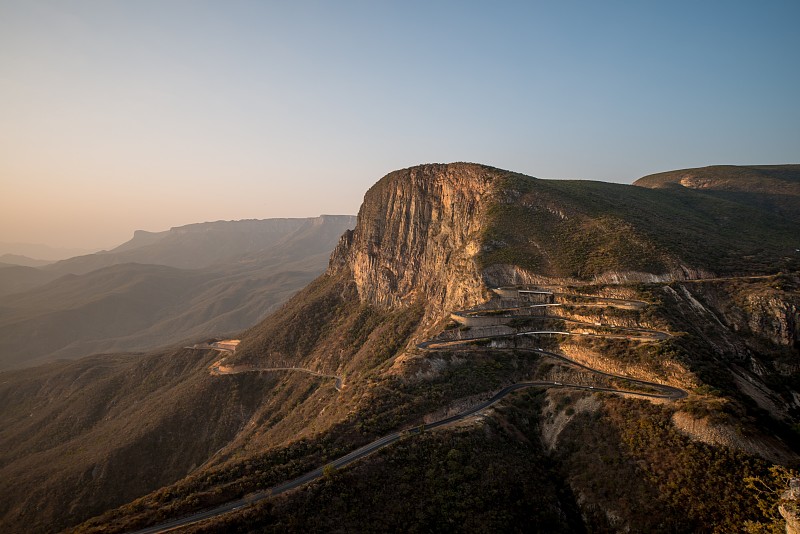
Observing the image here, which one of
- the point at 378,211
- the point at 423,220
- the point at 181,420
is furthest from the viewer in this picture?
the point at 378,211

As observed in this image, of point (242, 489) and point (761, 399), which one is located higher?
point (761, 399)

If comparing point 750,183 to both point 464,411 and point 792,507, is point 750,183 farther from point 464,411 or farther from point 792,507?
point 792,507

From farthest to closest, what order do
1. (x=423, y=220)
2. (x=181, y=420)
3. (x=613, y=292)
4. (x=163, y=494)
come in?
(x=423, y=220) → (x=181, y=420) → (x=613, y=292) → (x=163, y=494)

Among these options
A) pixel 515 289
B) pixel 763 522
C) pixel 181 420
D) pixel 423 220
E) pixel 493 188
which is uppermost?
pixel 493 188

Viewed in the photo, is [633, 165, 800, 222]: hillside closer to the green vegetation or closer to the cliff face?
the green vegetation

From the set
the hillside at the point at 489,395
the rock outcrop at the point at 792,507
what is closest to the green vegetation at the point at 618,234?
the hillside at the point at 489,395

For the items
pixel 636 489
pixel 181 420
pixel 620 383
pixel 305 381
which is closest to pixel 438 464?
pixel 636 489

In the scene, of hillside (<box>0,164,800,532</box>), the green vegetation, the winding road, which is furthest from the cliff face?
the winding road

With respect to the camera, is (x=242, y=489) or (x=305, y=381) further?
(x=305, y=381)

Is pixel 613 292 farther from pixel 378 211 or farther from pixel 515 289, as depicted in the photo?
pixel 378 211
